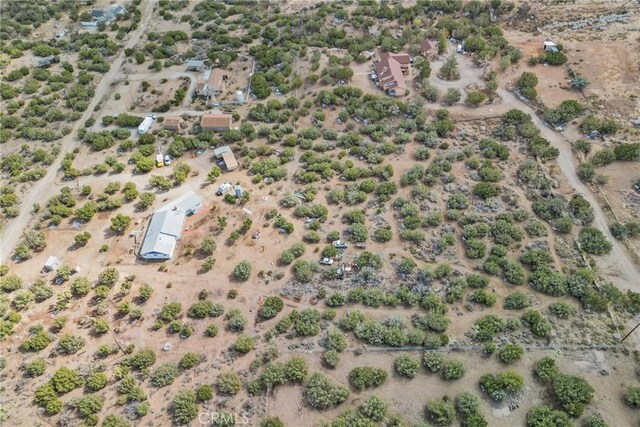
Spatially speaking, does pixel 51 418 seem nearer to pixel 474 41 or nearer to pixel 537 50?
pixel 474 41

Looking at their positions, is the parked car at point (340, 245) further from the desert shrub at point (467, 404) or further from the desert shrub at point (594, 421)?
the desert shrub at point (594, 421)

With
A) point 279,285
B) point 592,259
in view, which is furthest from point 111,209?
point 592,259

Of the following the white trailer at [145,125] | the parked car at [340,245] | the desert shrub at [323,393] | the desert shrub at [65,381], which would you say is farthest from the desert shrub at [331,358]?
the white trailer at [145,125]

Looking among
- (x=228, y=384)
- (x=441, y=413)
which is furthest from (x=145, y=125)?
(x=441, y=413)

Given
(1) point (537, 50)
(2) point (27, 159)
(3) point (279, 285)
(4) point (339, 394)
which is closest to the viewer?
(4) point (339, 394)

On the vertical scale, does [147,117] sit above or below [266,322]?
above

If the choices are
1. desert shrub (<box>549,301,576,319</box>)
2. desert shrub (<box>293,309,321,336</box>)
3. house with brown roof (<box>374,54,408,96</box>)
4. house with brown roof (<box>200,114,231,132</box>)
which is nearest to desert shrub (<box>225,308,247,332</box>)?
desert shrub (<box>293,309,321,336</box>)

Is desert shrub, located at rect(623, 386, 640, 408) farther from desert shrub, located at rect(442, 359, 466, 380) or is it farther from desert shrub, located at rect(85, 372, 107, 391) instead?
desert shrub, located at rect(85, 372, 107, 391)

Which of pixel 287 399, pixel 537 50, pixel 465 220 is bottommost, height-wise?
pixel 287 399
